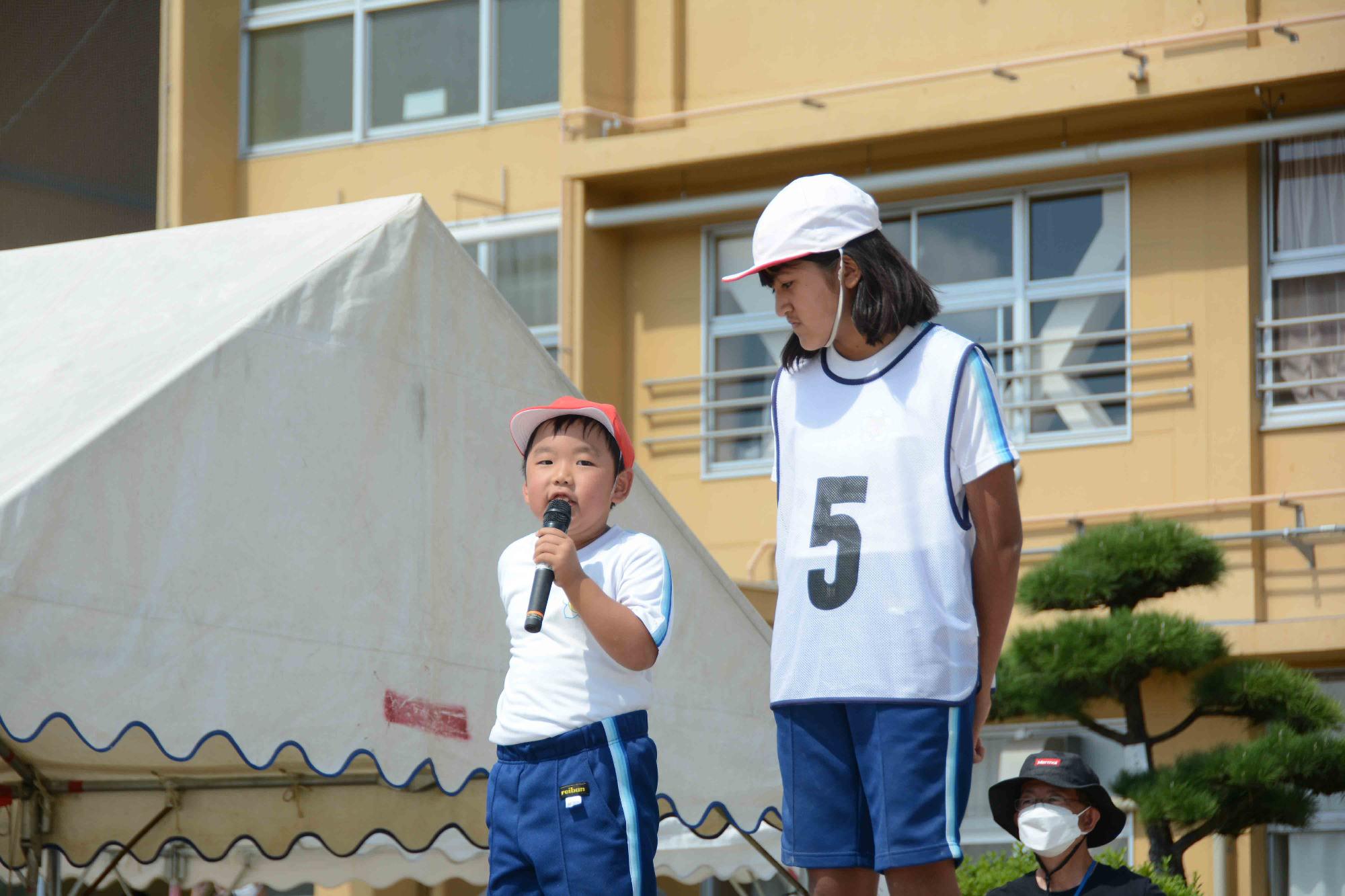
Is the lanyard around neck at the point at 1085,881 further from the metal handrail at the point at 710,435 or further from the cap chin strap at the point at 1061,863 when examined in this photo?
the metal handrail at the point at 710,435

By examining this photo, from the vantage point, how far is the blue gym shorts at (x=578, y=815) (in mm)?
3402

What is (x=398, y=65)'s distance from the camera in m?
16.8

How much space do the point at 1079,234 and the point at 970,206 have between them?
0.88 metres

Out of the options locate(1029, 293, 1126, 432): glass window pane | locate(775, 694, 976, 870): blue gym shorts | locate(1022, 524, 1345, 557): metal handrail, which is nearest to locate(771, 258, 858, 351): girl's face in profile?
locate(775, 694, 976, 870): blue gym shorts

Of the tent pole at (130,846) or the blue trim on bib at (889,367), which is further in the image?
the tent pole at (130,846)

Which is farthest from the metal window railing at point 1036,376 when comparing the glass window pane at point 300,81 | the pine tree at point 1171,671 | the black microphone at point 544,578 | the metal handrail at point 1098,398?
the black microphone at point 544,578

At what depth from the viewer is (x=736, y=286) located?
50.9 feet

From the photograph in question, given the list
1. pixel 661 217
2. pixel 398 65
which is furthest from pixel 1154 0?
pixel 398 65

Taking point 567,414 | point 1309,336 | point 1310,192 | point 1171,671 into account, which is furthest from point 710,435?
point 567,414

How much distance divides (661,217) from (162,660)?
11.4 m

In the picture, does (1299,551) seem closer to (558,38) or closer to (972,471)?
(558,38)

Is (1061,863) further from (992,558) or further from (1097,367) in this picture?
(1097,367)

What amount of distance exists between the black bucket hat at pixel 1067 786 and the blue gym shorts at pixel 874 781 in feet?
6.23

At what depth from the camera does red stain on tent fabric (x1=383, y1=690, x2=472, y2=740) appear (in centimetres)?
455
